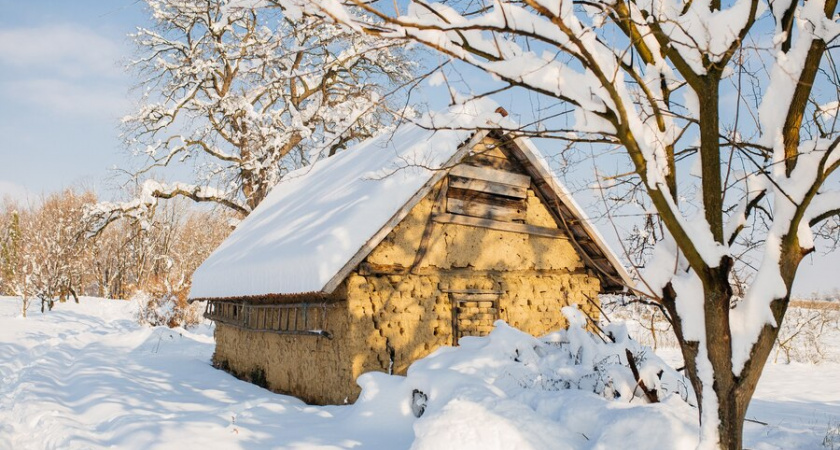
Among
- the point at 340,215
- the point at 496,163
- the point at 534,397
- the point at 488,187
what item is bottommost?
the point at 534,397

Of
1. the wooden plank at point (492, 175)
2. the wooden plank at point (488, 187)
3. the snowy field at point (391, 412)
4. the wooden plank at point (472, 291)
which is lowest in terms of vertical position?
the snowy field at point (391, 412)

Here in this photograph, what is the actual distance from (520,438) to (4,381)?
496 inches

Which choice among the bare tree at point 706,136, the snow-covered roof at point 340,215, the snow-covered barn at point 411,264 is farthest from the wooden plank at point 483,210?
the bare tree at point 706,136

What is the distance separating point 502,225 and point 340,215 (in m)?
2.78

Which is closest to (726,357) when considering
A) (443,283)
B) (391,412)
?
(391,412)

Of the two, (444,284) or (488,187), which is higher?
Answer: (488,187)

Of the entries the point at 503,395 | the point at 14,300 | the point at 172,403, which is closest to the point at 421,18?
the point at 503,395

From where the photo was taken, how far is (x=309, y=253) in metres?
7.92

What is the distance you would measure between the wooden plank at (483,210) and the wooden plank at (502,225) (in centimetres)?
10

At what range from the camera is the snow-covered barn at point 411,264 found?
26.1ft

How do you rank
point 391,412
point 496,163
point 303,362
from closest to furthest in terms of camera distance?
point 391,412, point 303,362, point 496,163

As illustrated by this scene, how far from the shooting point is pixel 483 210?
30.8 feet

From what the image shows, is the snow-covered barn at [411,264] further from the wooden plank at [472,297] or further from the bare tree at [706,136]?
the bare tree at [706,136]

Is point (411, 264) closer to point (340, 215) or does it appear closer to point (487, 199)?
point (340, 215)
